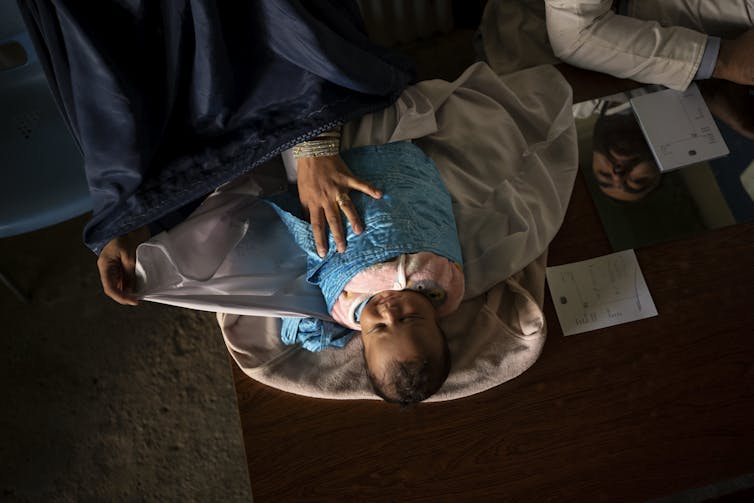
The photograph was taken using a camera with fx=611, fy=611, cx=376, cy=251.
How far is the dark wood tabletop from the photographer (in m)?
1.06

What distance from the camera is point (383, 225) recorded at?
0.99 metres

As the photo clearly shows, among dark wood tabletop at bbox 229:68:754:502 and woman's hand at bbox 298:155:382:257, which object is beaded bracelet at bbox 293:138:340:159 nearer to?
woman's hand at bbox 298:155:382:257

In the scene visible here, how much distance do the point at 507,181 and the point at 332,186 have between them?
38cm

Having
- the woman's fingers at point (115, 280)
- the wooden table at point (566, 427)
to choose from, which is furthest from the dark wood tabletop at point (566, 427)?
the woman's fingers at point (115, 280)

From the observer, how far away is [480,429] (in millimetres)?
1091

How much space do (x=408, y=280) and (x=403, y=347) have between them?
110 millimetres

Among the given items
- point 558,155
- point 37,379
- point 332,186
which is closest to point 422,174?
point 332,186

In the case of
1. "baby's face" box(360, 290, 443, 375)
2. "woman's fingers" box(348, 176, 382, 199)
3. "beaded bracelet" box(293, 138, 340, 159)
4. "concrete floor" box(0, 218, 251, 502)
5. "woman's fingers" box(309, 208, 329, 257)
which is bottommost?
"concrete floor" box(0, 218, 251, 502)

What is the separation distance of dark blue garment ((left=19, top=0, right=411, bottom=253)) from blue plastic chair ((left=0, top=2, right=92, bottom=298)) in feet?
0.79

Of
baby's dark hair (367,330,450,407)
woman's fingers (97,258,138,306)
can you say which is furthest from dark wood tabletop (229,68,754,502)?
woman's fingers (97,258,138,306)

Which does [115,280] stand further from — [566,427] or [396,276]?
[566,427]

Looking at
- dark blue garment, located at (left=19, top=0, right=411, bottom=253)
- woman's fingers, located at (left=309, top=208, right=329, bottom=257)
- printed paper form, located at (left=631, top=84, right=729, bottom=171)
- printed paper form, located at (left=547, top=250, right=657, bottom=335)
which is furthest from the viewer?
printed paper form, located at (left=631, top=84, right=729, bottom=171)

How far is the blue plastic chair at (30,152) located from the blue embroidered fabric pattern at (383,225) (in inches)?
18.2

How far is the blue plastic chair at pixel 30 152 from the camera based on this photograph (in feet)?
3.98
